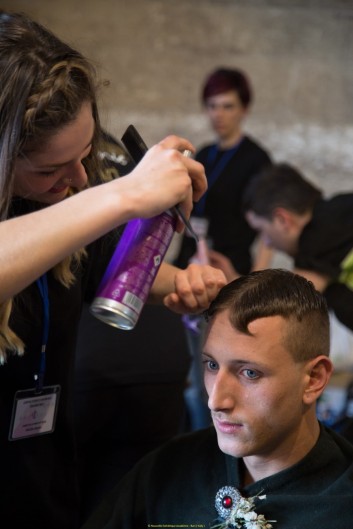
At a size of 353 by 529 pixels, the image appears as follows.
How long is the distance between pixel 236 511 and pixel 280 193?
6.32 ft

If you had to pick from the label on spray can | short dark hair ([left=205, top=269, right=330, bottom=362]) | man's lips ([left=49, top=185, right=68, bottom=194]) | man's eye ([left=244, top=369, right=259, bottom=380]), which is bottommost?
man's eye ([left=244, top=369, right=259, bottom=380])

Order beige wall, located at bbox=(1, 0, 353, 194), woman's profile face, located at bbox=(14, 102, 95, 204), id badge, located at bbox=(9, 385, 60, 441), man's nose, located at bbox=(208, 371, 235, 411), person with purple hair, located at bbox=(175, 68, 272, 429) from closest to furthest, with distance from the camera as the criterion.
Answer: woman's profile face, located at bbox=(14, 102, 95, 204) → man's nose, located at bbox=(208, 371, 235, 411) → id badge, located at bbox=(9, 385, 60, 441) → person with purple hair, located at bbox=(175, 68, 272, 429) → beige wall, located at bbox=(1, 0, 353, 194)

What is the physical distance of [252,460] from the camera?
59.5 inches

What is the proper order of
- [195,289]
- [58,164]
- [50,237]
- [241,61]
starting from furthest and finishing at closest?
[241,61] → [195,289] → [58,164] → [50,237]

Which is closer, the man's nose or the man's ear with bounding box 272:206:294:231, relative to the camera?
the man's nose

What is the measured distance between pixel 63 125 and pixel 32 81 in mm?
80

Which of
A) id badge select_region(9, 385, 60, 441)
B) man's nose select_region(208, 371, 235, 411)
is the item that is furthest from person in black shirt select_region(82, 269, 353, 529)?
id badge select_region(9, 385, 60, 441)

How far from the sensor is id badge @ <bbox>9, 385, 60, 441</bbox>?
1.52 metres

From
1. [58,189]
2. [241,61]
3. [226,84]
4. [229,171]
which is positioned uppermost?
[241,61]

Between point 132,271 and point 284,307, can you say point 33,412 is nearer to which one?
point 132,271

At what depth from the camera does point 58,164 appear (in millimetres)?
1330

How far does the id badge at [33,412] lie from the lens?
1519 millimetres

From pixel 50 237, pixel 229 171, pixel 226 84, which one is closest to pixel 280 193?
pixel 229 171

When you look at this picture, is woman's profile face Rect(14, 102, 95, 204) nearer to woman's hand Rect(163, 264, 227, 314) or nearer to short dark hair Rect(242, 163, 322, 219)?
woman's hand Rect(163, 264, 227, 314)
